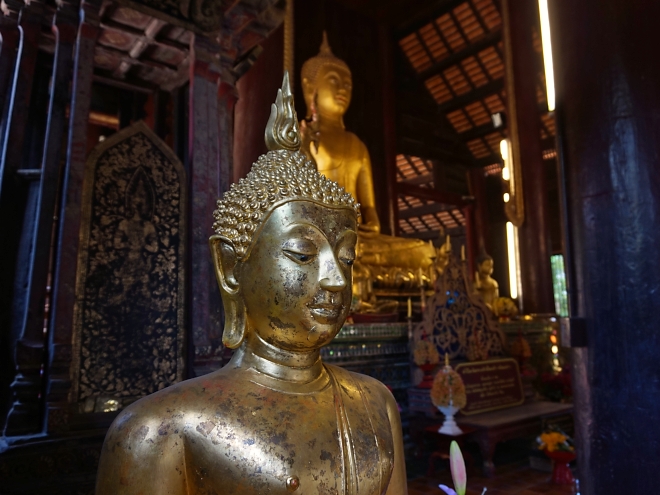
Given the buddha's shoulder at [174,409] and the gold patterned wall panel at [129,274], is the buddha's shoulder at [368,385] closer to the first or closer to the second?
the buddha's shoulder at [174,409]

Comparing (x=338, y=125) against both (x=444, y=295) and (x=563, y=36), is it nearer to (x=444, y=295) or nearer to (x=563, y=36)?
(x=444, y=295)

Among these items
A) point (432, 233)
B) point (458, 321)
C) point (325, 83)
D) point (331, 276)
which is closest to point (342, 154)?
point (325, 83)

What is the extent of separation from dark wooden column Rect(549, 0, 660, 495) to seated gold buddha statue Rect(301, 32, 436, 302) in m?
3.45

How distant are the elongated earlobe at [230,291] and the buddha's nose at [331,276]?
0.19 meters

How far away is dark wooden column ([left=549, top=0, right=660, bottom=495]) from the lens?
5.84 ft

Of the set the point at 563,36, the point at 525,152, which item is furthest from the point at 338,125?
the point at 563,36

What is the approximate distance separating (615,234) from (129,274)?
79.1 inches

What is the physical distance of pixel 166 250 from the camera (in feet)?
7.64

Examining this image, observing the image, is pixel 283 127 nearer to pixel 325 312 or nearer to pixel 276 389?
pixel 325 312

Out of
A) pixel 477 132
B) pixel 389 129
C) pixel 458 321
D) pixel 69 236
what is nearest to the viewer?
pixel 69 236

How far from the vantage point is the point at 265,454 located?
2.88ft

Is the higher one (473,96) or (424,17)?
(424,17)

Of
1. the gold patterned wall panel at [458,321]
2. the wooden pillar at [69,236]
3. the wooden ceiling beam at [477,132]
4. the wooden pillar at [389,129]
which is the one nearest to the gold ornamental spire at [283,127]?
the wooden pillar at [69,236]

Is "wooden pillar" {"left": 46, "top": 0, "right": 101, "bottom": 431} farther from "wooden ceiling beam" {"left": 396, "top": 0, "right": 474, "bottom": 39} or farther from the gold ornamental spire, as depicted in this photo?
"wooden ceiling beam" {"left": 396, "top": 0, "right": 474, "bottom": 39}
